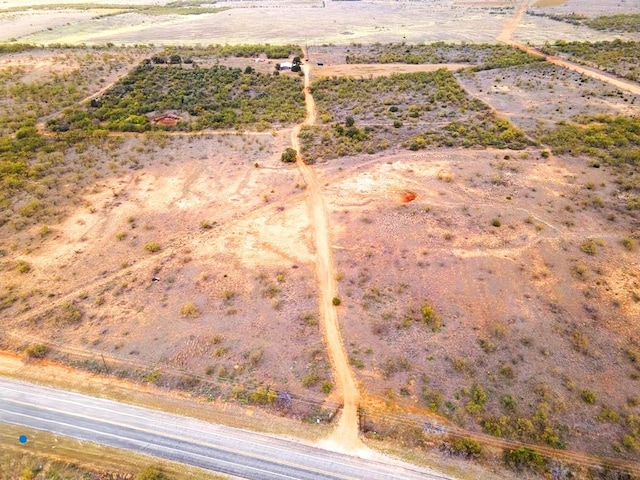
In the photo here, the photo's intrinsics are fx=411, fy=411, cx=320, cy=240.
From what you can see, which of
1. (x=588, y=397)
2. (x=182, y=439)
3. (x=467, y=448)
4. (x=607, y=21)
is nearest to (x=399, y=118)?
(x=588, y=397)

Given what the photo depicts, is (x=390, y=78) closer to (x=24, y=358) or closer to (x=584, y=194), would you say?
(x=584, y=194)

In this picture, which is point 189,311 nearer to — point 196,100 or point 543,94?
point 196,100

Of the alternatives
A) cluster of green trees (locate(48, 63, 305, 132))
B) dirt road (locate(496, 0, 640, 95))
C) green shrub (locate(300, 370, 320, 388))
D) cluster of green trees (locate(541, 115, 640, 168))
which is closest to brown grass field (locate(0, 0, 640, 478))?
green shrub (locate(300, 370, 320, 388))

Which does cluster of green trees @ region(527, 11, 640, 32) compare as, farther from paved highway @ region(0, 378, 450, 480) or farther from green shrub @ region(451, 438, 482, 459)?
paved highway @ region(0, 378, 450, 480)

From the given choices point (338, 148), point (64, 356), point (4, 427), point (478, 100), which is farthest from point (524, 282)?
point (478, 100)

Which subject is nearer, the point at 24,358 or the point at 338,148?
the point at 24,358

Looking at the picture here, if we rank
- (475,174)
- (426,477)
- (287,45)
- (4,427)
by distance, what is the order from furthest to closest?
1. (287,45)
2. (475,174)
3. (4,427)
4. (426,477)

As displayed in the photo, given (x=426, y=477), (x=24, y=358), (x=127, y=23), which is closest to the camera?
(x=426, y=477)
